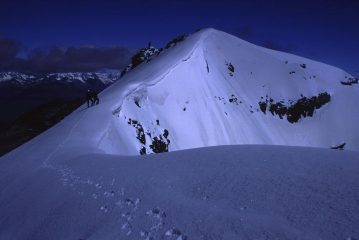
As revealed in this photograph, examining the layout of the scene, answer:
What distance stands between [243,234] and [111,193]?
505 centimetres

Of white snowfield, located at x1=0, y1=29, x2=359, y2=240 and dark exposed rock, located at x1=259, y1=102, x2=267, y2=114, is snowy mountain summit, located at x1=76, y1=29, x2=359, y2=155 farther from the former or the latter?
white snowfield, located at x1=0, y1=29, x2=359, y2=240

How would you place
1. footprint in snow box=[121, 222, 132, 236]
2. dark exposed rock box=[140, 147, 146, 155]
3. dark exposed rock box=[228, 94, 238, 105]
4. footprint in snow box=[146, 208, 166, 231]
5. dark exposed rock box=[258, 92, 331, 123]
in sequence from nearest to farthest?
footprint in snow box=[146, 208, 166, 231] → footprint in snow box=[121, 222, 132, 236] → dark exposed rock box=[140, 147, 146, 155] → dark exposed rock box=[228, 94, 238, 105] → dark exposed rock box=[258, 92, 331, 123]

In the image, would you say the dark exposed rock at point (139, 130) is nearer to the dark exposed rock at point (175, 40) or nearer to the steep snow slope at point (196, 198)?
the steep snow slope at point (196, 198)

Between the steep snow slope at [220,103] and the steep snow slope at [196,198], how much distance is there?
27.7 feet

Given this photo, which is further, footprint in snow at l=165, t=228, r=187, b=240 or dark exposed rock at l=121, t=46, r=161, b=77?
dark exposed rock at l=121, t=46, r=161, b=77

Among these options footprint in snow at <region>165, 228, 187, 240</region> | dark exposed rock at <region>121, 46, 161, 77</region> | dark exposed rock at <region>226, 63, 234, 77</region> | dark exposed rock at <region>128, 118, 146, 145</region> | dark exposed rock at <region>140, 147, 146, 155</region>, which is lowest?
dark exposed rock at <region>140, 147, 146, 155</region>

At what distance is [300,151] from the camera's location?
11.3m

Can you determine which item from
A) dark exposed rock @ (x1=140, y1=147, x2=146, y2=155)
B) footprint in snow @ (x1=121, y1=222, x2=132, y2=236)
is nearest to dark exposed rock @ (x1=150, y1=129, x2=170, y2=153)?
dark exposed rock @ (x1=140, y1=147, x2=146, y2=155)

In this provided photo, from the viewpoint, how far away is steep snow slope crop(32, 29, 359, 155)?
30670 millimetres

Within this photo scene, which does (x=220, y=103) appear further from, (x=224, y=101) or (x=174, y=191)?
(x=174, y=191)

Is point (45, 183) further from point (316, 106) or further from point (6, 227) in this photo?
point (316, 106)

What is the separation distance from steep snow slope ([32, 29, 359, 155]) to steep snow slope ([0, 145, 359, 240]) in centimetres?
845

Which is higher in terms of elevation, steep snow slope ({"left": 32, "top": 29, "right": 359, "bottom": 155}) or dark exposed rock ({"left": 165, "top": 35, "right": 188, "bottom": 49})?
dark exposed rock ({"left": 165, "top": 35, "right": 188, "bottom": 49})

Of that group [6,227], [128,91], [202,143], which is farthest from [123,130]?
[202,143]
